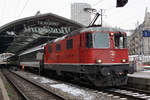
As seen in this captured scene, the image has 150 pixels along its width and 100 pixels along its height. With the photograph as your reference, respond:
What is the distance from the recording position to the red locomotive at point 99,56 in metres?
10.2

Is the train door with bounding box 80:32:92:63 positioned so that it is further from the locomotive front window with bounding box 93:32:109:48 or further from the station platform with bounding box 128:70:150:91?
the station platform with bounding box 128:70:150:91

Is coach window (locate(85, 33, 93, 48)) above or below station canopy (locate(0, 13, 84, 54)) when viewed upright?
below

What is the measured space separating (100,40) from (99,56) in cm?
96

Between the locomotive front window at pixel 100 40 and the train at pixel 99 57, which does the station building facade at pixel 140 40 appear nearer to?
the train at pixel 99 57

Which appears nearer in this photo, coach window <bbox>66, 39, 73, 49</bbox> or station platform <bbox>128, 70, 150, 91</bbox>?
station platform <bbox>128, 70, 150, 91</bbox>

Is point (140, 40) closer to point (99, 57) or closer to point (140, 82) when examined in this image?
point (140, 82)

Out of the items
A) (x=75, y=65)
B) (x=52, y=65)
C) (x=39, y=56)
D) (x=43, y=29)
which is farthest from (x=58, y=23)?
(x=75, y=65)

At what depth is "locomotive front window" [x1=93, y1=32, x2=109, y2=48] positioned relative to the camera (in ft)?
34.7

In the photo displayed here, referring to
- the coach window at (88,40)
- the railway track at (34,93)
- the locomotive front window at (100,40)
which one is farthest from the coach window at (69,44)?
the railway track at (34,93)

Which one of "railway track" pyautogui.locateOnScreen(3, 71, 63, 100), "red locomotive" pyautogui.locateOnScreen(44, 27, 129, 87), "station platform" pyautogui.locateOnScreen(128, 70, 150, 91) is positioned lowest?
"railway track" pyautogui.locateOnScreen(3, 71, 63, 100)

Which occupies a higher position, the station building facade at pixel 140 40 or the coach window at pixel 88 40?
the station building facade at pixel 140 40

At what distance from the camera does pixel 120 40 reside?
11305 millimetres

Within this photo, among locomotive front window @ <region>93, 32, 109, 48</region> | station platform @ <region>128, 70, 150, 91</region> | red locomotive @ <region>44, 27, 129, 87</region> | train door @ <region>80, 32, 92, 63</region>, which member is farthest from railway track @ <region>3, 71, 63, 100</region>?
station platform @ <region>128, 70, 150, 91</region>

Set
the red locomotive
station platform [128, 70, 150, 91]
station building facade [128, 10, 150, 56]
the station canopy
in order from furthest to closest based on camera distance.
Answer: station building facade [128, 10, 150, 56] → the station canopy → station platform [128, 70, 150, 91] → the red locomotive
